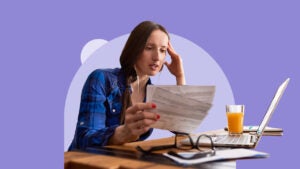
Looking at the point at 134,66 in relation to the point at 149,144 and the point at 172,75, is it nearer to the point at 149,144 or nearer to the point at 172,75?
the point at 172,75

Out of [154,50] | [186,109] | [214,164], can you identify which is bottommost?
[214,164]

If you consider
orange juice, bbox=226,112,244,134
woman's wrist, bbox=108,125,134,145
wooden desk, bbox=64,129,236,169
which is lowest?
wooden desk, bbox=64,129,236,169

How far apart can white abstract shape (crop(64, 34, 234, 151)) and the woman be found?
0.13 metres

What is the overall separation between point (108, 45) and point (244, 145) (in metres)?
1.59

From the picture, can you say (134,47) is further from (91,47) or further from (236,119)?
(236,119)

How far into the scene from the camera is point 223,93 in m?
3.37

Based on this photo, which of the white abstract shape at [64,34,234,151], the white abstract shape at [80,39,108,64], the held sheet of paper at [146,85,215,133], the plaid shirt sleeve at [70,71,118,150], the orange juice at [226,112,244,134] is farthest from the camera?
the white abstract shape at [64,34,234,151]

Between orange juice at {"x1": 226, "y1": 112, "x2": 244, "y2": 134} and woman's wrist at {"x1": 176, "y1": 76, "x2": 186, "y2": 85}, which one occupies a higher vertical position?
woman's wrist at {"x1": 176, "y1": 76, "x2": 186, "y2": 85}

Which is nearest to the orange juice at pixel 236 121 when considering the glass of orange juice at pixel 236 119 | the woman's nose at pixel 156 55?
the glass of orange juice at pixel 236 119

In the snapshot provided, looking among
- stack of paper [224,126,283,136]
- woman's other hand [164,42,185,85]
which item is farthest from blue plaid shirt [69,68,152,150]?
stack of paper [224,126,283,136]

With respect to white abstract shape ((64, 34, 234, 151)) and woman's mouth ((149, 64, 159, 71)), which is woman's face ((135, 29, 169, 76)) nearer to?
woman's mouth ((149, 64, 159, 71))

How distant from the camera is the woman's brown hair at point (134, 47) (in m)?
2.82

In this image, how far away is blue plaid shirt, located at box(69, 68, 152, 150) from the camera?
2314 millimetres

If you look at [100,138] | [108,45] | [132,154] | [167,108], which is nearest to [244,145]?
[167,108]
